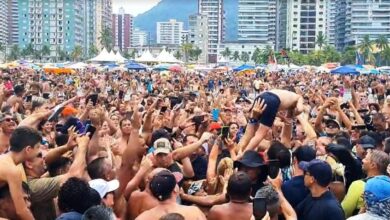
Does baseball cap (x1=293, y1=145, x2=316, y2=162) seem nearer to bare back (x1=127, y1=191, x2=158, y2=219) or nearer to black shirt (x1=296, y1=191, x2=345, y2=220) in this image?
black shirt (x1=296, y1=191, x2=345, y2=220)

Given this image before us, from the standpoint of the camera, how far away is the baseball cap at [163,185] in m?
4.95

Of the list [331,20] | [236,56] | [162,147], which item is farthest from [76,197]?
[331,20]

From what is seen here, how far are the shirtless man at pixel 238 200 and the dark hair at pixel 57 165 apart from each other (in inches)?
62.1

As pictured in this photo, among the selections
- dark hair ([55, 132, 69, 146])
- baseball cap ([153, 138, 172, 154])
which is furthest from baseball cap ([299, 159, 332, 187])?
dark hair ([55, 132, 69, 146])

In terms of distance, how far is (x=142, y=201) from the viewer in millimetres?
5371

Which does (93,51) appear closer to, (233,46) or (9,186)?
(233,46)

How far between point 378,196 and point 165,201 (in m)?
1.54

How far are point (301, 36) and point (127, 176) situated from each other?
16810 centimetres

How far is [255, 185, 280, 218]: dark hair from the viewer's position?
4.81 meters

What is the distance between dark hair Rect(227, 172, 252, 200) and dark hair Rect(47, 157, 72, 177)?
65.0 inches

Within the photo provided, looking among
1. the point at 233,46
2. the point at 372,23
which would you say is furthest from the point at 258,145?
the point at 233,46

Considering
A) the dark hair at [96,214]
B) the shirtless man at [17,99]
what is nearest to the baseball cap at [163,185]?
the dark hair at [96,214]

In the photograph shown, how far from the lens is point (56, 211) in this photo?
5.29 m

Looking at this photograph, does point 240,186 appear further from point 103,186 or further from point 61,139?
point 61,139
